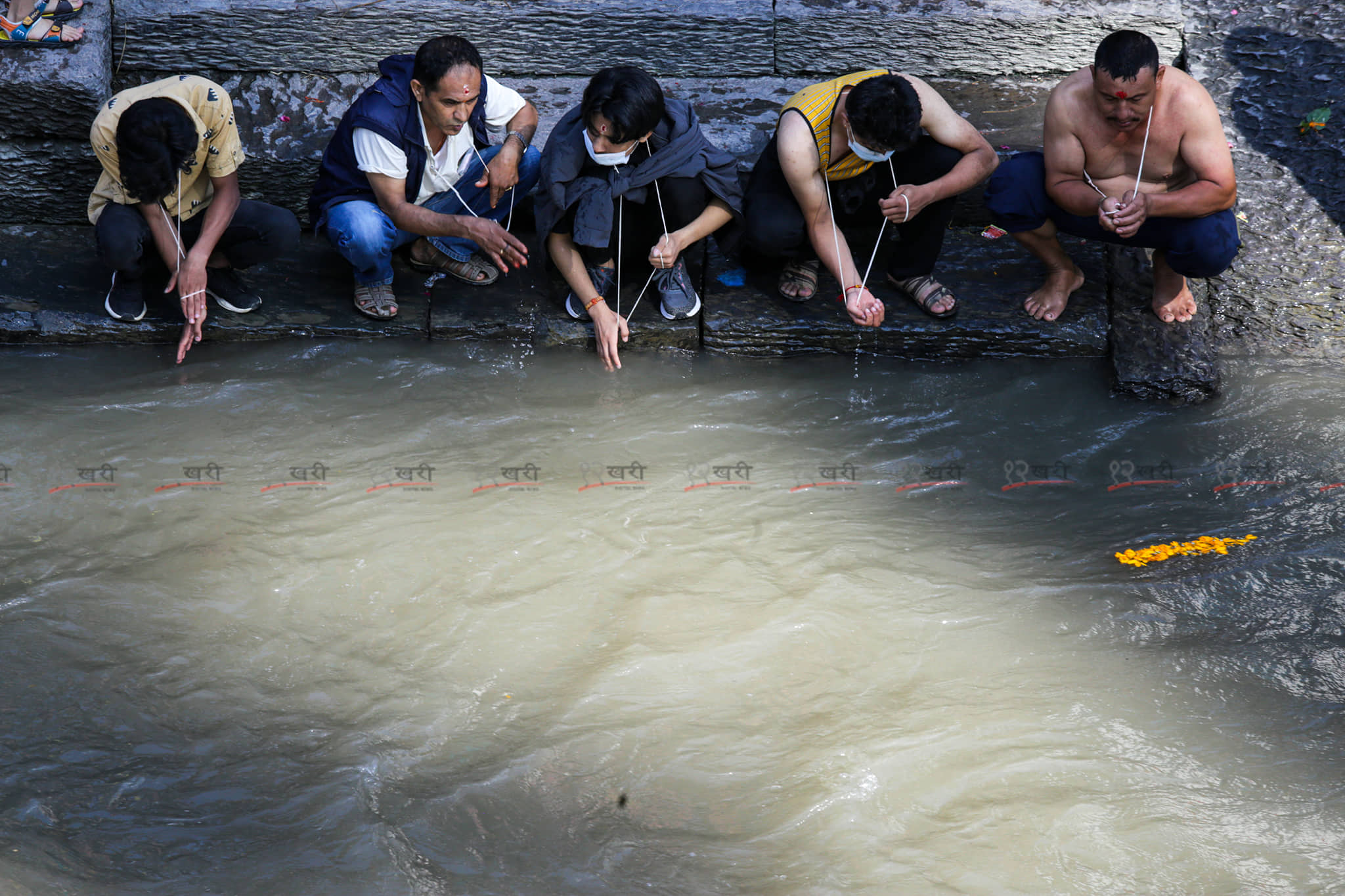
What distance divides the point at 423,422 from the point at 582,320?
27.8 inches

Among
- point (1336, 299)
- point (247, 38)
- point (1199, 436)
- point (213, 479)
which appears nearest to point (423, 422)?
point (213, 479)

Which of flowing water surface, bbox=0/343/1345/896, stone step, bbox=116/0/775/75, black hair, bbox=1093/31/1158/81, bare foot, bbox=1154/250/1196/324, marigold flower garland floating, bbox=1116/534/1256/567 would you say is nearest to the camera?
flowing water surface, bbox=0/343/1345/896

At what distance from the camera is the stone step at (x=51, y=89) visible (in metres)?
4.08

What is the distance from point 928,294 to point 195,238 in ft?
8.40

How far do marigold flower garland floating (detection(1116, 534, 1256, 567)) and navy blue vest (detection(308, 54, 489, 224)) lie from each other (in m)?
2.51

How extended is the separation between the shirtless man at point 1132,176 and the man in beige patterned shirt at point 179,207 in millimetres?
2572

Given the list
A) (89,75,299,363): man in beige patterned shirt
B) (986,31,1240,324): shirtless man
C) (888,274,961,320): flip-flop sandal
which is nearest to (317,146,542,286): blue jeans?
(89,75,299,363): man in beige patterned shirt

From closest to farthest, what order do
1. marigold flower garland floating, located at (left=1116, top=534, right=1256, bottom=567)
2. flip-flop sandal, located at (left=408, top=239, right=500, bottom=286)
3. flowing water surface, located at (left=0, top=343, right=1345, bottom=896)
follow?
1. flowing water surface, located at (left=0, top=343, right=1345, bottom=896)
2. marigold flower garland floating, located at (left=1116, top=534, right=1256, bottom=567)
3. flip-flop sandal, located at (left=408, top=239, right=500, bottom=286)

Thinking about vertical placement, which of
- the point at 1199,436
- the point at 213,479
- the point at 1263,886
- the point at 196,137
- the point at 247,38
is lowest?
the point at 1263,886

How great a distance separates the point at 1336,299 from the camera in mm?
3797

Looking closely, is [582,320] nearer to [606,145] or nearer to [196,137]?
[606,145]

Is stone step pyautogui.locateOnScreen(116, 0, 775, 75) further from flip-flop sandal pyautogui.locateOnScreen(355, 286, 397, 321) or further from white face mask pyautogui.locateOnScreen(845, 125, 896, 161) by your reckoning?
white face mask pyautogui.locateOnScreen(845, 125, 896, 161)

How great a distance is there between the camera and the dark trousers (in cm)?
348

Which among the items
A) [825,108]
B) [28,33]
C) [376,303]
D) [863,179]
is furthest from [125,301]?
[863,179]
